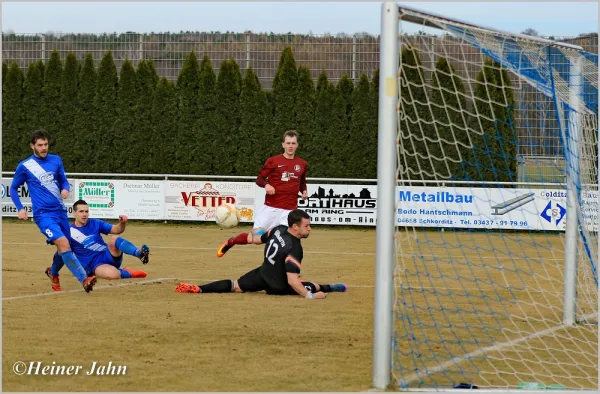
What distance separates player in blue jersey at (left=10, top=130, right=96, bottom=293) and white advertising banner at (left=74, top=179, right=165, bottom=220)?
13.6 meters

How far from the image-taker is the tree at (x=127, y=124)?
28219mm

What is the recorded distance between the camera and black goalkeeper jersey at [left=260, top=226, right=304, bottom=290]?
1041cm

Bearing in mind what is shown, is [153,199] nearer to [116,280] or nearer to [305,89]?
[305,89]

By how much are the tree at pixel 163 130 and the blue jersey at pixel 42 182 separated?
55.9 ft

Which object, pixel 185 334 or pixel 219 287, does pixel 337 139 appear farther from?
pixel 185 334

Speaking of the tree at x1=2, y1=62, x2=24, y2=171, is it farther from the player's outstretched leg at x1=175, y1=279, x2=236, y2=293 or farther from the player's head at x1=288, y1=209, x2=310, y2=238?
A: the player's head at x1=288, y1=209, x2=310, y2=238

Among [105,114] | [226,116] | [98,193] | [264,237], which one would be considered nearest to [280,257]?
[264,237]

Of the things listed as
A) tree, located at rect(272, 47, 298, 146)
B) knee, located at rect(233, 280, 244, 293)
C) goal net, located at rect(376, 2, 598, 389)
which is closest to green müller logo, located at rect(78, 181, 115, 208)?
tree, located at rect(272, 47, 298, 146)

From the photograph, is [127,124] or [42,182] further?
[127,124]

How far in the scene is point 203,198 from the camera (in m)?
24.7

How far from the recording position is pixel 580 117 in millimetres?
9344

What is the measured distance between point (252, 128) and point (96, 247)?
15899 mm

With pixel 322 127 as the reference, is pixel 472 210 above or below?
below

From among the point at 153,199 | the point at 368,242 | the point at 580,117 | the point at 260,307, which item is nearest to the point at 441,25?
the point at 580,117
